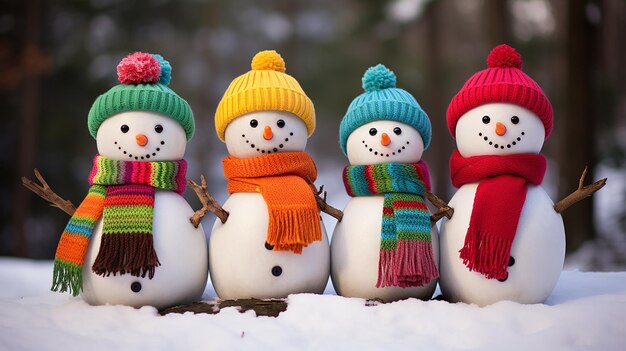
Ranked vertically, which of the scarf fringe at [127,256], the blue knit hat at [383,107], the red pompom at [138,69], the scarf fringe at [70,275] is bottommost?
the scarf fringe at [70,275]

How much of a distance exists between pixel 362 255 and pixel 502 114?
1056mm

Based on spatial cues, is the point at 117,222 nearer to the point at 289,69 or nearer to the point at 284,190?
the point at 284,190

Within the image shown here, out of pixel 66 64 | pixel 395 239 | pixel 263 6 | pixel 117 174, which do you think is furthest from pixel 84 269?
pixel 263 6

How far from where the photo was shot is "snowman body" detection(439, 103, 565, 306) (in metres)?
3.40

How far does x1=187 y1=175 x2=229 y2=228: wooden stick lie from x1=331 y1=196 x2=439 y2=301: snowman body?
637 millimetres

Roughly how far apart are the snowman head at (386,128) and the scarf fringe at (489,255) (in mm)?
613

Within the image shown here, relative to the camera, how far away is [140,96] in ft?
11.5

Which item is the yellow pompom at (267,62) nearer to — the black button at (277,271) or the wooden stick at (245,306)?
the black button at (277,271)

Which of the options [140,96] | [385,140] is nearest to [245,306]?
[385,140]

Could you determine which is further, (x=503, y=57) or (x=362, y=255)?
(x=503, y=57)

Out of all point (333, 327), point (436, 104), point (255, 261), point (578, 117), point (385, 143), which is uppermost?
point (436, 104)

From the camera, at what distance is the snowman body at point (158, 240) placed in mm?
3406

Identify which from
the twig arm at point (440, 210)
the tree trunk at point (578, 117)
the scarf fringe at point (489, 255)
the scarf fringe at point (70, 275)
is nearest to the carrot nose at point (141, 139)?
the scarf fringe at point (70, 275)

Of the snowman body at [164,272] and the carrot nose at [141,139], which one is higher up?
the carrot nose at [141,139]
